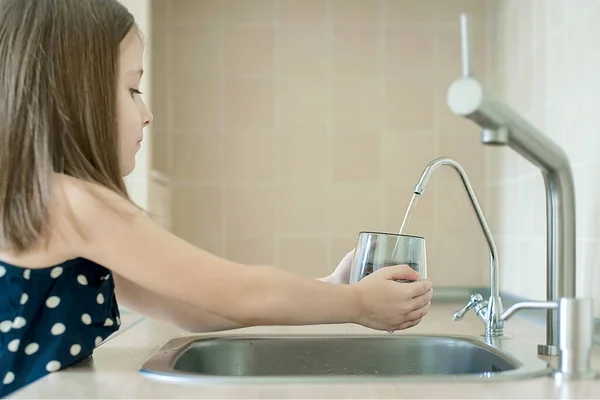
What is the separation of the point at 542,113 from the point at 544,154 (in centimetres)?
69

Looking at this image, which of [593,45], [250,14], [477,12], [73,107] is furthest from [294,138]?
[73,107]

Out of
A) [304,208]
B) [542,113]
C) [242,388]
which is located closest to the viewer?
[242,388]

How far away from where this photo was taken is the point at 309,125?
1993 millimetres

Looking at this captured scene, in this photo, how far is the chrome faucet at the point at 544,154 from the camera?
71 cm

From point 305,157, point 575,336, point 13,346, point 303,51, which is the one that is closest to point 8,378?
point 13,346

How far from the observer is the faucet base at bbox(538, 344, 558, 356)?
3.28ft

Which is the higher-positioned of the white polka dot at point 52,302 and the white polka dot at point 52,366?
the white polka dot at point 52,302

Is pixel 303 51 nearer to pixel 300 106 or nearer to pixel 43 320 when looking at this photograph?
pixel 300 106

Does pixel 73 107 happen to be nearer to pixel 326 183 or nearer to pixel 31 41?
pixel 31 41

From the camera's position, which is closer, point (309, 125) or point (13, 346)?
point (13, 346)

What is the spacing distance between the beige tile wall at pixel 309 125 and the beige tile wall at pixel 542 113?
142 millimetres

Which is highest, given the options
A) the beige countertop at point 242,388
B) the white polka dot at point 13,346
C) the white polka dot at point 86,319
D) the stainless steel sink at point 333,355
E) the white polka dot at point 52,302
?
the white polka dot at point 52,302

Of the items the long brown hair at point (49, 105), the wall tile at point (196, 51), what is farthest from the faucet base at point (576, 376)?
the wall tile at point (196, 51)

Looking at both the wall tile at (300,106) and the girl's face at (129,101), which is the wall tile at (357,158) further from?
the girl's face at (129,101)
